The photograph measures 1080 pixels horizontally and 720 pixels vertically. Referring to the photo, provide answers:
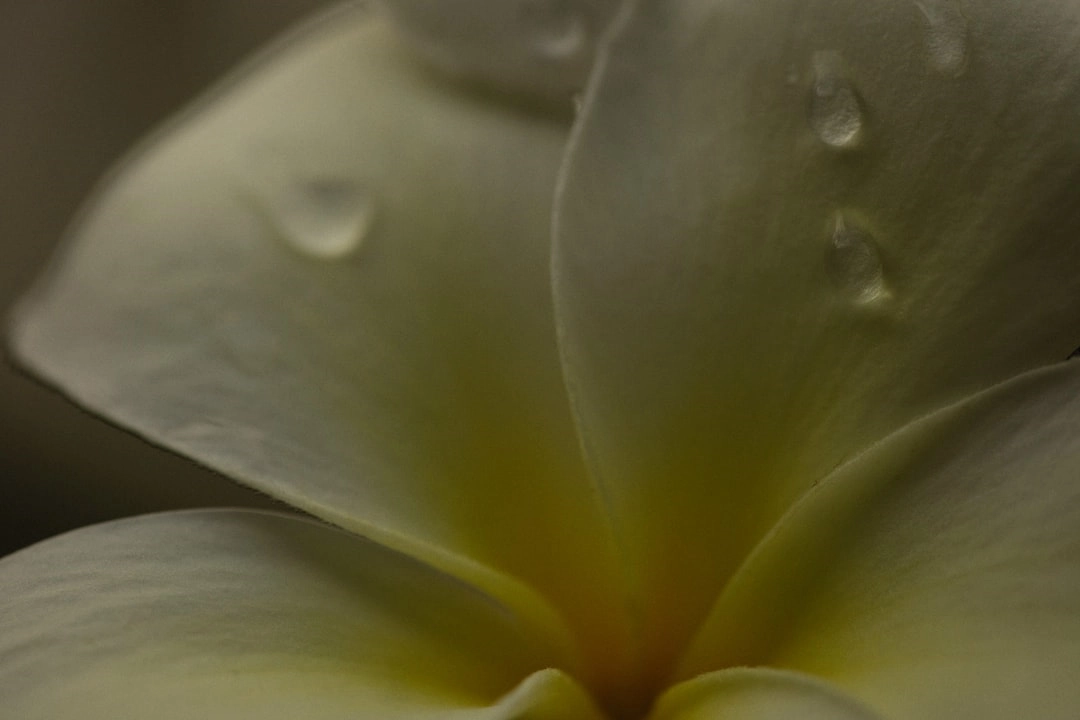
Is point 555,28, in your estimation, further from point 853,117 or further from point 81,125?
point 81,125

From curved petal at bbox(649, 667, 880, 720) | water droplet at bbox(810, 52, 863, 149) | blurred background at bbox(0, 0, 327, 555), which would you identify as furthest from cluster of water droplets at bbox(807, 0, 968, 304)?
blurred background at bbox(0, 0, 327, 555)

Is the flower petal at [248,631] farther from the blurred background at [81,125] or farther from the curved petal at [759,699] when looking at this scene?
the blurred background at [81,125]

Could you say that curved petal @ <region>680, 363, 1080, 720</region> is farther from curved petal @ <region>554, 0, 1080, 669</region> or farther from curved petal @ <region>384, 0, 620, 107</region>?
curved petal @ <region>384, 0, 620, 107</region>

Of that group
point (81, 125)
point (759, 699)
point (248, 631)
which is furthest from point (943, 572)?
point (81, 125)

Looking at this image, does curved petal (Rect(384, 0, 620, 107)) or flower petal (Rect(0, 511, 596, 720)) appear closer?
flower petal (Rect(0, 511, 596, 720))

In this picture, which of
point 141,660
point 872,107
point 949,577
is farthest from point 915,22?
point 141,660

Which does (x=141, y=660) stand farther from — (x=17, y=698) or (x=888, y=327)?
(x=888, y=327)

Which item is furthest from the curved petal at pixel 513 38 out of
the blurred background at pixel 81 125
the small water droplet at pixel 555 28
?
the blurred background at pixel 81 125
